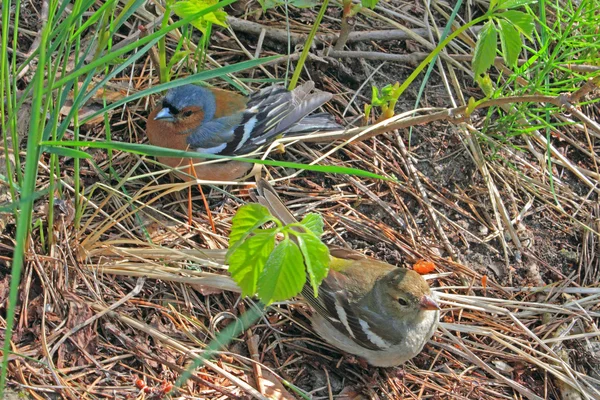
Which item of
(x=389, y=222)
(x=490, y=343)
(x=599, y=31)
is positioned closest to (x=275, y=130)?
(x=389, y=222)

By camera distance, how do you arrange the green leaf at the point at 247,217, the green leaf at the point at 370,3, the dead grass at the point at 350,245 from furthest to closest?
1. the green leaf at the point at 370,3
2. the dead grass at the point at 350,245
3. the green leaf at the point at 247,217

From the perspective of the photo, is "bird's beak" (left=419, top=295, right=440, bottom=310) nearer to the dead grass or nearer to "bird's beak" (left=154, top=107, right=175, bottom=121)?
the dead grass

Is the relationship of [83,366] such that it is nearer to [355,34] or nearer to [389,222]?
[389,222]

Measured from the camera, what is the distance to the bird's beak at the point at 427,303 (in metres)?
3.46

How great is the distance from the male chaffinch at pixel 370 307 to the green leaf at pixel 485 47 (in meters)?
1.16

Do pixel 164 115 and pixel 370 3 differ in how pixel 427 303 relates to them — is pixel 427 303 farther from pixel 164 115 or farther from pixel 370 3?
pixel 164 115

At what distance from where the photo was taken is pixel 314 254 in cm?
245

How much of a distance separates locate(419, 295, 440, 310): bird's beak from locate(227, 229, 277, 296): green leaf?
1.28 m

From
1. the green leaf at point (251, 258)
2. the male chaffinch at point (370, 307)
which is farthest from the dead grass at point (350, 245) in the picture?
the green leaf at point (251, 258)

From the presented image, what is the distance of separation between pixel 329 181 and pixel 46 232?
177 centimetres

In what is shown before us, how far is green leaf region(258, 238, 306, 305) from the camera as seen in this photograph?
7.84 ft

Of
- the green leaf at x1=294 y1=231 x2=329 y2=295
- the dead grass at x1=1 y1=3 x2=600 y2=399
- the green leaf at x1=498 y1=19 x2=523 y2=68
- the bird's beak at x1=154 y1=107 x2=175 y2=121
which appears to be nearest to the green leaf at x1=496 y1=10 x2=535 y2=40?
the green leaf at x1=498 y1=19 x2=523 y2=68

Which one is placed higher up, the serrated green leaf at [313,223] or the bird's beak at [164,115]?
the serrated green leaf at [313,223]

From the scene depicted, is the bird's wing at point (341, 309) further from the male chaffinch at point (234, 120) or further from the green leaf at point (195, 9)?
the green leaf at point (195, 9)
